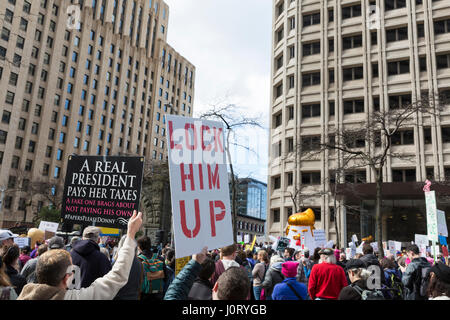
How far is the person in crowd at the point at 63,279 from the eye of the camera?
8.18ft

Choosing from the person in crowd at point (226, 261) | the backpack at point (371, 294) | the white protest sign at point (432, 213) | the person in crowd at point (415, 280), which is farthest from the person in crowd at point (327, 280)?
the white protest sign at point (432, 213)

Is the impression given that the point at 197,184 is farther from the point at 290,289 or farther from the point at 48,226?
the point at 48,226

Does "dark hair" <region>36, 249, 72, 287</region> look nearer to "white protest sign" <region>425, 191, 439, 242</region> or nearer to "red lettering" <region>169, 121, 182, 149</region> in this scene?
"red lettering" <region>169, 121, 182, 149</region>

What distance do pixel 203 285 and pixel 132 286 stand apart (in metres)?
0.92

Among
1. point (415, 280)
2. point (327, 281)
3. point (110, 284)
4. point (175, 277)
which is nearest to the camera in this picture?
A: point (110, 284)

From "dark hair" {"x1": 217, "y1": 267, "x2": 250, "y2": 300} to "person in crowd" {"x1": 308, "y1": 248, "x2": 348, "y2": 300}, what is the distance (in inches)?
132

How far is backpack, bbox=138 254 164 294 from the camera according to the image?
5242 millimetres

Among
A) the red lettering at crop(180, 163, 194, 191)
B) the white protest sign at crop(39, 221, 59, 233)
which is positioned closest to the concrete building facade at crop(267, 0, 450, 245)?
the white protest sign at crop(39, 221, 59, 233)

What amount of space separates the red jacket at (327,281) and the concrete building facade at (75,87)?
128 feet

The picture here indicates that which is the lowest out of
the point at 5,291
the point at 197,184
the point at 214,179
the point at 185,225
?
the point at 5,291

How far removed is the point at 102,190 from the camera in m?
9.32

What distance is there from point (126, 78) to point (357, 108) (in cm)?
4945

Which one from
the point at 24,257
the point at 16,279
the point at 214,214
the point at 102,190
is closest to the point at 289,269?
the point at 214,214

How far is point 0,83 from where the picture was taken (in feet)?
165
